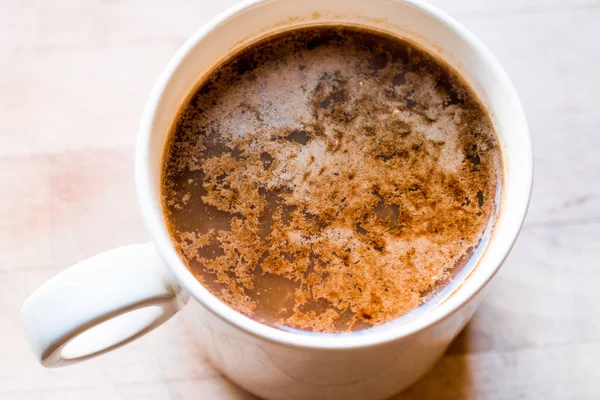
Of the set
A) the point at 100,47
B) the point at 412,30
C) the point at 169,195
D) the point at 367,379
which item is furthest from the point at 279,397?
the point at 100,47

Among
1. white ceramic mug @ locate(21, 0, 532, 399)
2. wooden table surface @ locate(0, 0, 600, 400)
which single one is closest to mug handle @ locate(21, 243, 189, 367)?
white ceramic mug @ locate(21, 0, 532, 399)

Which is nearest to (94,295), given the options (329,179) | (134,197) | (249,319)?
(249,319)

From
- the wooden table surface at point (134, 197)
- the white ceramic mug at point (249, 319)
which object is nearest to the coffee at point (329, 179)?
the white ceramic mug at point (249, 319)

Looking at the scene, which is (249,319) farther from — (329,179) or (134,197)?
(134,197)

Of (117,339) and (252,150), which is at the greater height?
(252,150)

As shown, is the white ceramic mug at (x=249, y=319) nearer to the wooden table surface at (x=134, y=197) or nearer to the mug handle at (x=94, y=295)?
the mug handle at (x=94, y=295)

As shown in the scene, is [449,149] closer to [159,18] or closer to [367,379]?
[367,379]

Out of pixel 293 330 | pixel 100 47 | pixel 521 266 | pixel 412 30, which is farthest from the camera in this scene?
pixel 100 47

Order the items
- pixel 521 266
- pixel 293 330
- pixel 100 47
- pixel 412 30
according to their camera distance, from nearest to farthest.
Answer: pixel 293 330 < pixel 412 30 < pixel 521 266 < pixel 100 47
